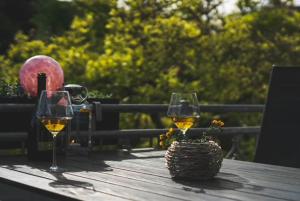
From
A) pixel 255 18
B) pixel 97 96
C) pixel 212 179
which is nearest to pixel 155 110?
pixel 97 96

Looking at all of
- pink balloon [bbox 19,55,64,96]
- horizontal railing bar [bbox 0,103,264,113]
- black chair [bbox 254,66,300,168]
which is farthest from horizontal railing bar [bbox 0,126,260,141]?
black chair [bbox 254,66,300,168]

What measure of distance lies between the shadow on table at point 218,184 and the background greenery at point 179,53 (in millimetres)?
9282

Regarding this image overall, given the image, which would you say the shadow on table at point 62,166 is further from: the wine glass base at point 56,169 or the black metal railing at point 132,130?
the black metal railing at point 132,130

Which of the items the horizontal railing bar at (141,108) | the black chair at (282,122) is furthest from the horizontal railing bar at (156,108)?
the black chair at (282,122)

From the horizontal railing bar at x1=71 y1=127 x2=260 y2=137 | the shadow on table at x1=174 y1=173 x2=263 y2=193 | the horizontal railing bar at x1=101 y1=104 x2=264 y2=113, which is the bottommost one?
the shadow on table at x1=174 y1=173 x2=263 y2=193

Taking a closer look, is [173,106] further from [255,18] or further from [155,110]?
[255,18]

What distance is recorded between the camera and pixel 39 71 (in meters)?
3.61

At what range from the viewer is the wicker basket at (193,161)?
2332mm

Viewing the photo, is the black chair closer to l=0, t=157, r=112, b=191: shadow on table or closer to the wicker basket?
l=0, t=157, r=112, b=191: shadow on table

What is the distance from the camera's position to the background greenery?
12.2 meters

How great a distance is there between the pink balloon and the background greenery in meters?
8.11

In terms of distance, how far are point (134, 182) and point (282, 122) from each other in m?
1.58

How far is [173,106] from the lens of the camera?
9.07 feet

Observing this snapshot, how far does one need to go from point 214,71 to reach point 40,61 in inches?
362
